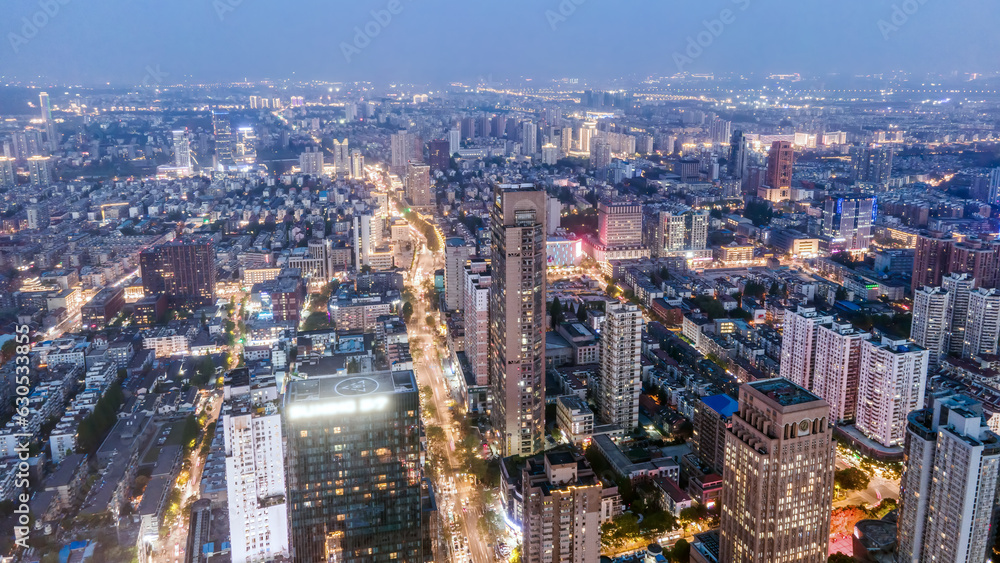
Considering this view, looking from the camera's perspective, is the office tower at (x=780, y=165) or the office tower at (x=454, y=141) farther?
the office tower at (x=454, y=141)

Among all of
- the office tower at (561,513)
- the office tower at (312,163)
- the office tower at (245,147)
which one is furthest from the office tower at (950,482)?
the office tower at (245,147)

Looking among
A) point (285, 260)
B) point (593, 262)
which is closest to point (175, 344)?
point (285, 260)

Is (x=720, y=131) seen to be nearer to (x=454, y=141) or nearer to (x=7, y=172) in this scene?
(x=454, y=141)

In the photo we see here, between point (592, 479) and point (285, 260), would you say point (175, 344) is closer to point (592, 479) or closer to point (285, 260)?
point (285, 260)

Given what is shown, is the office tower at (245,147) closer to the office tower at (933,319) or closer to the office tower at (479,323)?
the office tower at (479,323)

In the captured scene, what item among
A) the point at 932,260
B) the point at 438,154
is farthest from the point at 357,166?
the point at 932,260

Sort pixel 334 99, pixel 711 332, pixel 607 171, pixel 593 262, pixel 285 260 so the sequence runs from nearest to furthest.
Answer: pixel 711 332
pixel 285 260
pixel 593 262
pixel 607 171
pixel 334 99

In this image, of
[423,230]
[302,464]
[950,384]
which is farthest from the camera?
[423,230]
